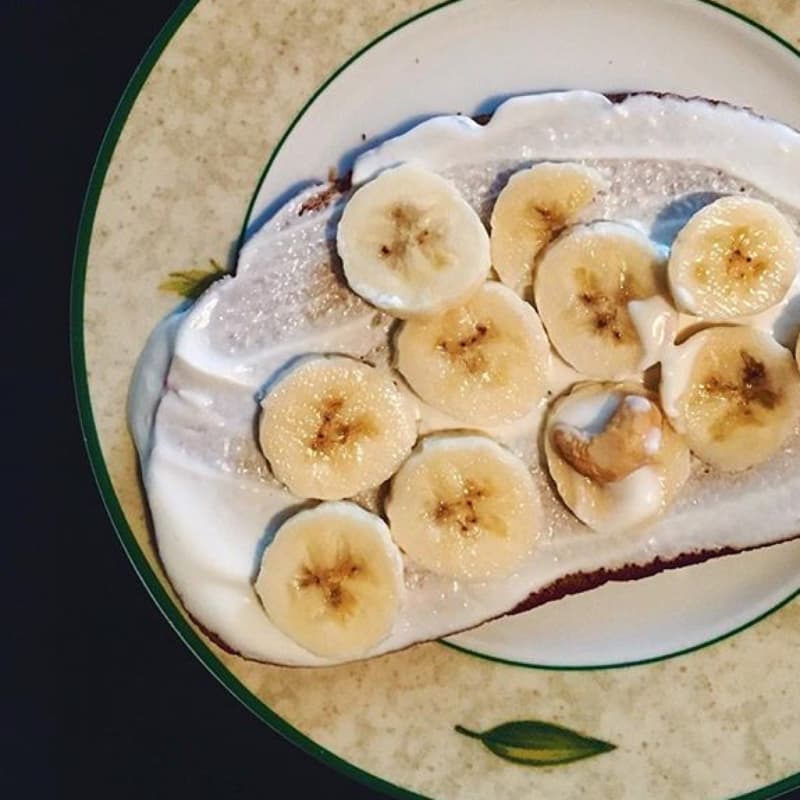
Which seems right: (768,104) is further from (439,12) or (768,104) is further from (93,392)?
(93,392)

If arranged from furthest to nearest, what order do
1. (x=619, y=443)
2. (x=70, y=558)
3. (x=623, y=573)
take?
(x=70, y=558)
(x=623, y=573)
(x=619, y=443)

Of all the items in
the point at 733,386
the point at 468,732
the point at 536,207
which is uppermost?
the point at 536,207

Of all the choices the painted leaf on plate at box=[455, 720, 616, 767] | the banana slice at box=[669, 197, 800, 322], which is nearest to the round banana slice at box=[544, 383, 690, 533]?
the banana slice at box=[669, 197, 800, 322]

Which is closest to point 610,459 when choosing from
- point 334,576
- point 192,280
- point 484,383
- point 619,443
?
point 619,443

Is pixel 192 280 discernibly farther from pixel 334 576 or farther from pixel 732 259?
pixel 732 259

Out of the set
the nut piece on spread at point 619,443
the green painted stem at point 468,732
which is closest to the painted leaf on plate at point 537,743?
the green painted stem at point 468,732

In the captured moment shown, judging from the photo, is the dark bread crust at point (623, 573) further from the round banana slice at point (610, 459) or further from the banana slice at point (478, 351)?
the banana slice at point (478, 351)

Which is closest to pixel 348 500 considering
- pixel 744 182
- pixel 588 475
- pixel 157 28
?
pixel 588 475
